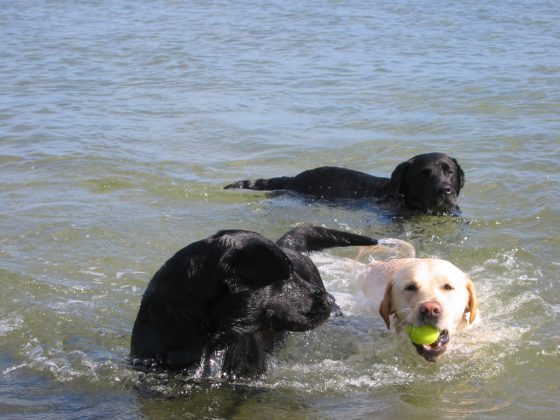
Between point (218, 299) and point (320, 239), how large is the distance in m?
1.72

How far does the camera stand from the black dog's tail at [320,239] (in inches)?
224

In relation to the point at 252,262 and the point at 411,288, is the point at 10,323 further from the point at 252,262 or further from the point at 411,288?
the point at 411,288

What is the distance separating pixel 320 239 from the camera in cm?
577

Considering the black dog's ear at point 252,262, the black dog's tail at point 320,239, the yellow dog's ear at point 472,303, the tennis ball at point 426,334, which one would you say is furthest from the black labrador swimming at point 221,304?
the black dog's tail at point 320,239

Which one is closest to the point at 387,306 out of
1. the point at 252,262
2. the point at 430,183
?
the point at 252,262

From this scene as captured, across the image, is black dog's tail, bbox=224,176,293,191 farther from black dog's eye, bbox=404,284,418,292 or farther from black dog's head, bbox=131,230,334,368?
black dog's head, bbox=131,230,334,368

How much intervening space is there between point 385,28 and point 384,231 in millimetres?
12119

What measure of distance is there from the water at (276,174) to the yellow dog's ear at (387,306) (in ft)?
0.67

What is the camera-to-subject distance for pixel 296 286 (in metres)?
4.42

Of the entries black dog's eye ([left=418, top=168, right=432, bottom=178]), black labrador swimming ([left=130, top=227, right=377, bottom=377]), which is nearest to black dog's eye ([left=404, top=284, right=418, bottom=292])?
black labrador swimming ([left=130, top=227, right=377, bottom=377])

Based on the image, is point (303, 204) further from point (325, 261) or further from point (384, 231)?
point (325, 261)

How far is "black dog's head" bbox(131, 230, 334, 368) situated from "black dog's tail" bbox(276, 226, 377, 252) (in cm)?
122

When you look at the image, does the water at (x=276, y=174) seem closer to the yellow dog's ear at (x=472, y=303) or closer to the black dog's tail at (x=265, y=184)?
the black dog's tail at (x=265, y=184)

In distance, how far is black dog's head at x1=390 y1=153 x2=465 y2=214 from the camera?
8.27 meters
